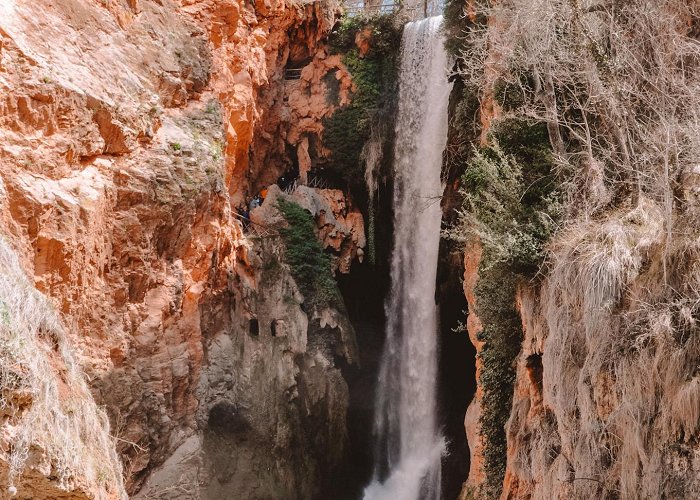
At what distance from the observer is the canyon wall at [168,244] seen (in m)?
6.99

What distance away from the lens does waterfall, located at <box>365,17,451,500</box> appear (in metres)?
14.6

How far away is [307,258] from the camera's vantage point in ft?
48.1

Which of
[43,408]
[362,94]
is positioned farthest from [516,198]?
[362,94]

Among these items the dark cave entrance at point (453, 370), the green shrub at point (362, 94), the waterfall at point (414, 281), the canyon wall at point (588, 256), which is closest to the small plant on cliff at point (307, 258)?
the waterfall at point (414, 281)

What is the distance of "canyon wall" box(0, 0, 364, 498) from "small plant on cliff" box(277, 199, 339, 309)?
312 millimetres

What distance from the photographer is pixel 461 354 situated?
14.0 meters

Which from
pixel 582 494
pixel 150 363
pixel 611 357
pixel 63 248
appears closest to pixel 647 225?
pixel 611 357

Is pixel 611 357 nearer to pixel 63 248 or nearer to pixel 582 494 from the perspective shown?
pixel 582 494

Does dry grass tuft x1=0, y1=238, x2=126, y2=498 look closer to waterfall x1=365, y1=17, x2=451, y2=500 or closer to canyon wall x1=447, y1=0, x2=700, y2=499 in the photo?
canyon wall x1=447, y1=0, x2=700, y2=499

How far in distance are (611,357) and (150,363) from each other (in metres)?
6.92

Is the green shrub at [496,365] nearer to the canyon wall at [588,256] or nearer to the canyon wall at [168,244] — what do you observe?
the canyon wall at [588,256]

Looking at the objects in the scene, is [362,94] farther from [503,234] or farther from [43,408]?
[43,408]

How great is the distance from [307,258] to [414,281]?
10.1 ft

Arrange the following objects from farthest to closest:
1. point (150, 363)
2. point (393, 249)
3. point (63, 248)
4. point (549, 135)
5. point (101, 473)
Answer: point (393, 249) < point (150, 363) < point (549, 135) < point (63, 248) < point (101, 473)
